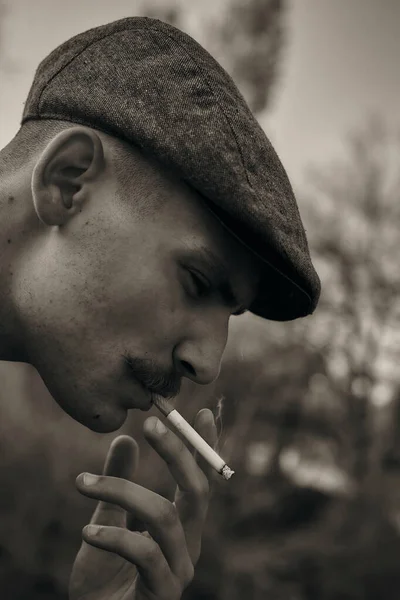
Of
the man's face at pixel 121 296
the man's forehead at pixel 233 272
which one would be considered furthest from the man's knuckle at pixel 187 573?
the man's forehead at pixel 233 272

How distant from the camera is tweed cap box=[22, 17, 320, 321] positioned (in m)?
1.56

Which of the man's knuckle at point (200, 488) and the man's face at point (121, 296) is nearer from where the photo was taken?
the man's face at point (121, 296)

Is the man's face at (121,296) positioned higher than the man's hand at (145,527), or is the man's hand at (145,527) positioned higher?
the man's face at (121,296)

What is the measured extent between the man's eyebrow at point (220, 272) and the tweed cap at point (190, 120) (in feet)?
0.28

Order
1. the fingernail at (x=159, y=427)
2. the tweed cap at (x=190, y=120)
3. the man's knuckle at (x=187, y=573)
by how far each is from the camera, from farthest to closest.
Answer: the man's knuckle at (x=187, y=573) < the fingernail at (x=159, y=427) < the tweed cap at (x=190, y=120)

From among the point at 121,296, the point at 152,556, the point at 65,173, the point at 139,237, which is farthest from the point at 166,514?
the point at 65,173

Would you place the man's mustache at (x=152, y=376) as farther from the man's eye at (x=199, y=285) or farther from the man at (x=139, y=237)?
the man's eye at (x=199, y=285)

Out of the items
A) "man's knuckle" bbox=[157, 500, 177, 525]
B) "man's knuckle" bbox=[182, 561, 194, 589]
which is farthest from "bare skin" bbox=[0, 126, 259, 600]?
"man's knuckle" bbox=[182, 561, 194, 589]

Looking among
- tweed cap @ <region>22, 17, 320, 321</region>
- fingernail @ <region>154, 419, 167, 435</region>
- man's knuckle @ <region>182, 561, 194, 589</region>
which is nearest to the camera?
tweed cap @ <region>22, 17, 320, 321</region>

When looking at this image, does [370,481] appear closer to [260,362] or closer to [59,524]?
[260,362]

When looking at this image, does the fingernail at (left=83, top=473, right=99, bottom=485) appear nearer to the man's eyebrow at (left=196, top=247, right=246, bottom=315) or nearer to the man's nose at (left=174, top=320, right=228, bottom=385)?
the man's nose at (left=174, top=320, right=228, bottom=385)

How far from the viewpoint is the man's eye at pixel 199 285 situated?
1.64 meters

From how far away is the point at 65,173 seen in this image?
64.9 inches

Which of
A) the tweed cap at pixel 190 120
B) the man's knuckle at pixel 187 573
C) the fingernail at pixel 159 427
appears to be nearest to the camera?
the tweed cap at pixel 190 120
